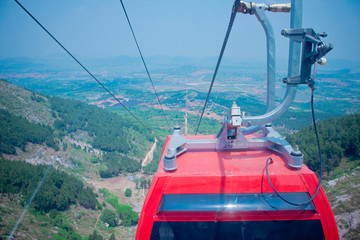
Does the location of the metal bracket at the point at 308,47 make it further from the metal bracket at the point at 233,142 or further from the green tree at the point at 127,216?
the green tree at the point at 127,216

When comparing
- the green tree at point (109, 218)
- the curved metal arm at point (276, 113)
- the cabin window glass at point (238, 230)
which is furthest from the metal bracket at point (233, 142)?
the green tree at point (109, 218)

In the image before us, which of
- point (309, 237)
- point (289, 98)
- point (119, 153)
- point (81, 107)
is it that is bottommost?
point (119, 153)

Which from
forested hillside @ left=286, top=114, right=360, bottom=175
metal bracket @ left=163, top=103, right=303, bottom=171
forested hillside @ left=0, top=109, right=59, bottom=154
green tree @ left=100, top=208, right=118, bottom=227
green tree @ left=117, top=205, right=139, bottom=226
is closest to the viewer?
metal bracket @ left=163, top=103, right=303, bottom=171

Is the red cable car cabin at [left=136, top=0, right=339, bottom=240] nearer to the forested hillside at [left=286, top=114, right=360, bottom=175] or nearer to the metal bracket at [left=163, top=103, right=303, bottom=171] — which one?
the metal bracket at [left=163, top=103, right=303, bottom=171]

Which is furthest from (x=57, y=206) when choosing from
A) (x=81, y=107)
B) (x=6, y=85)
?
(x=81, y=107)

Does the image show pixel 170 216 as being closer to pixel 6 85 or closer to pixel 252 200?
pixel 252 200

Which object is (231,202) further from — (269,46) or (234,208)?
(269,46)

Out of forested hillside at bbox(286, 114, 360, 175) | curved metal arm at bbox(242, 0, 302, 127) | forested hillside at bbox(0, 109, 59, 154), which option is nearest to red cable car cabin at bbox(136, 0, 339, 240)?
curved metal arm at bbox(242, 0, 302, 127)
